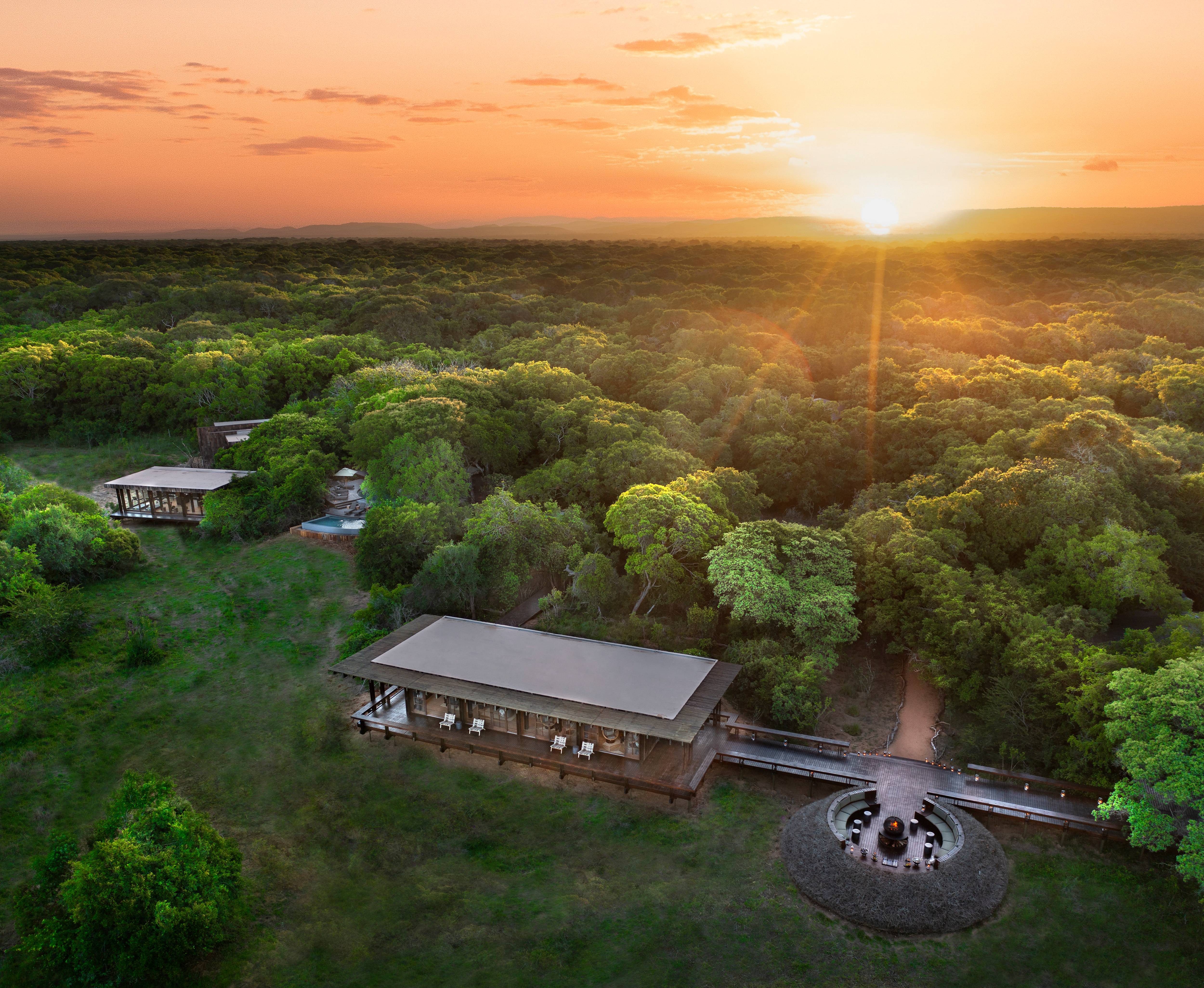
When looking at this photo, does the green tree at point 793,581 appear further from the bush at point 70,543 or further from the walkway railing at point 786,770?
the bush at point 70,543

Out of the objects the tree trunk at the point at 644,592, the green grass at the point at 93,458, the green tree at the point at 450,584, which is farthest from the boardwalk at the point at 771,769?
the green grass at the point at 93,458

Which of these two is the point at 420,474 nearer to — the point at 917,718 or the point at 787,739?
the point at 787,739

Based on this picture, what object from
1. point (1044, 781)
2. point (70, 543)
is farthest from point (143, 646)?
point (1044, 781)

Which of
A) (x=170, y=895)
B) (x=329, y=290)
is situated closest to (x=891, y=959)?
(x=170, y=895)

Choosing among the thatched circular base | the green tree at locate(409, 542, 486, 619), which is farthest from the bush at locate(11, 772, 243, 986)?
the thatched circular base

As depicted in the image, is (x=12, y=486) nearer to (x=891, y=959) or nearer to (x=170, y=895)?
(x=170, y=895)
